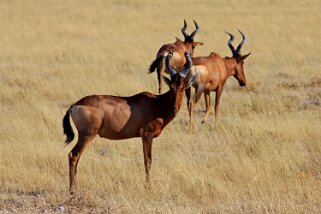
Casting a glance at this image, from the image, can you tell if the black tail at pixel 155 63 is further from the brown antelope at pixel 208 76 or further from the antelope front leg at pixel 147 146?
the antelope front leg at pixel 147 146

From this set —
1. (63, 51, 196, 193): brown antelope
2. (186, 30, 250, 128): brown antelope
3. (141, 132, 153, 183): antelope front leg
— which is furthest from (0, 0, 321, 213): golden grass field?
(63, 51, 196, 193): brown antelope

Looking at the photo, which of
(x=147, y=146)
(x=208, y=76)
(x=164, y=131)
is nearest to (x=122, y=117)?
(x=147, y=146)

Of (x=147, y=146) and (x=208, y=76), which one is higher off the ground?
(x=208, y=76)

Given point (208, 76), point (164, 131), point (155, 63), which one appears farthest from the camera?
point (155, 63)

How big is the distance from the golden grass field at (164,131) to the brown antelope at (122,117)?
529 millimetres

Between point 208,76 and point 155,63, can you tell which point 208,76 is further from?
point 155,63

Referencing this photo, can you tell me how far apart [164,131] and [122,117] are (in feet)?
12.5

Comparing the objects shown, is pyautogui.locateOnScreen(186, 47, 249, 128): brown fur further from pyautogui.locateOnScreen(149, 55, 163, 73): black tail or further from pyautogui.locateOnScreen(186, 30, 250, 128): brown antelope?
pyautogui.locateOnScreen(149, 55, 163, 73): black tail

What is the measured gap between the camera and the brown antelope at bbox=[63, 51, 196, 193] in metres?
8.64

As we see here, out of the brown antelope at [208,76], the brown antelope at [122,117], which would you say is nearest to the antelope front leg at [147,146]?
the brown antelope at [122,117]

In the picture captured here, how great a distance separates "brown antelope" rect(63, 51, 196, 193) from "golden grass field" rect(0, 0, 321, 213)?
529mm

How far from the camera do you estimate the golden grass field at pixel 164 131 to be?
8.48 m

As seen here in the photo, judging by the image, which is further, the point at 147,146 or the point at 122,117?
the point at 147,146

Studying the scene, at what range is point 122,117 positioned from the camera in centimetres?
894
